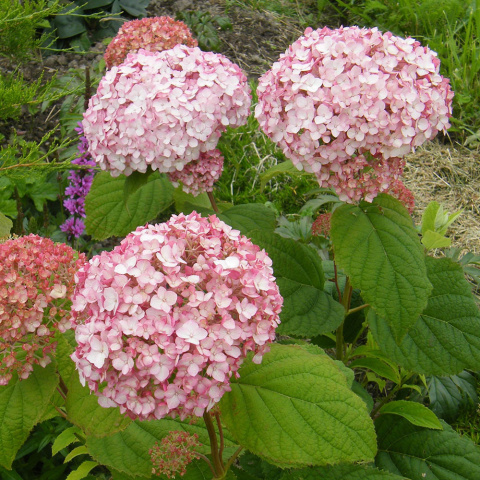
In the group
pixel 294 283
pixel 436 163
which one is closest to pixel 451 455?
pixel 294 283

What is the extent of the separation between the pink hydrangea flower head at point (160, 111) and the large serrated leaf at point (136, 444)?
2.81 ft

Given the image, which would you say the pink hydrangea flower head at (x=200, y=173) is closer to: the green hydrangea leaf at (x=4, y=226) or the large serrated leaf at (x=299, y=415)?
the green hydrangea leaf at (x=4, y=226)

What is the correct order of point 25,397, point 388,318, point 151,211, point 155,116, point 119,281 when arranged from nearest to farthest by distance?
point 119,281 < point 25,397 < point 388,318 < point 155,116 < point 151,211

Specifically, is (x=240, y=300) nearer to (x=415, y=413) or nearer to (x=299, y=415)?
(x=299, y=415)

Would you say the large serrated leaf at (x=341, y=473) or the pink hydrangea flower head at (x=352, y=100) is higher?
the pink hydrangea flower head at (x=352, y=100)

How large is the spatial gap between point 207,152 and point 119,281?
1037 mm

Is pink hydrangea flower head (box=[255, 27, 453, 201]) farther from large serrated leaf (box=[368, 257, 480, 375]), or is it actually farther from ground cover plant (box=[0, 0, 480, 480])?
large serrated leaf (box=[368, 257, 480, 375])

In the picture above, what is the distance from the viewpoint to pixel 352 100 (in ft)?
5.23

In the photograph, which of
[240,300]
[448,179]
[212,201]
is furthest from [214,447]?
[448,179]

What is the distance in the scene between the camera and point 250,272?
1.21 m

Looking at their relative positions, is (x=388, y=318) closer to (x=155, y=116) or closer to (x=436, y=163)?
(x=155, y=116)

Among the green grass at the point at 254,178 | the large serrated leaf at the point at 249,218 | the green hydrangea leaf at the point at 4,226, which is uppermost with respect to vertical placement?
the large serrated leaf at the point at 249,218

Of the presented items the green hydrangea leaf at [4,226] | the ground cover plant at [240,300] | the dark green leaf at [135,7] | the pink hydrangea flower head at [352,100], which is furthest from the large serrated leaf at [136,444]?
the dark green leaf at [135,7]

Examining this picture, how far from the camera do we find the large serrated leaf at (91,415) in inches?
51.3
